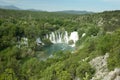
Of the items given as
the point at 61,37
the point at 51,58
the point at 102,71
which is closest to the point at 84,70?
the point at 102,71

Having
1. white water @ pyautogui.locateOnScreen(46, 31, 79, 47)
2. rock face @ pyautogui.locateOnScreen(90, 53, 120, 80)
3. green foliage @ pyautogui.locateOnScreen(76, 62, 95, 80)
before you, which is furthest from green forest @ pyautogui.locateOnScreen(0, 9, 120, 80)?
white water @ pyautogui.locateOnScreen(46, 31, 79, 47)

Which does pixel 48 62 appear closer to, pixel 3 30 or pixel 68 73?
pixel 68 73

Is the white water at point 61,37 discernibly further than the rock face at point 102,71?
Yes

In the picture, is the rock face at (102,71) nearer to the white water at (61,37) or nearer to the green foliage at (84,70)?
the green foliage at (84,70)

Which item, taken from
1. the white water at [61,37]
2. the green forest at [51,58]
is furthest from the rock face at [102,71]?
the white water at [61,37]

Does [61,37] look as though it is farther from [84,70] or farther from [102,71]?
[102,71]

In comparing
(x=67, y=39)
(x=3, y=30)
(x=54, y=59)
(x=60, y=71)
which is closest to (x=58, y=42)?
(x=67, y=39)

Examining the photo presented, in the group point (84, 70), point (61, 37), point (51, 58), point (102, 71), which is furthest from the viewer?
point (61, 37)

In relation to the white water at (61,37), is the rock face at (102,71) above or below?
above
